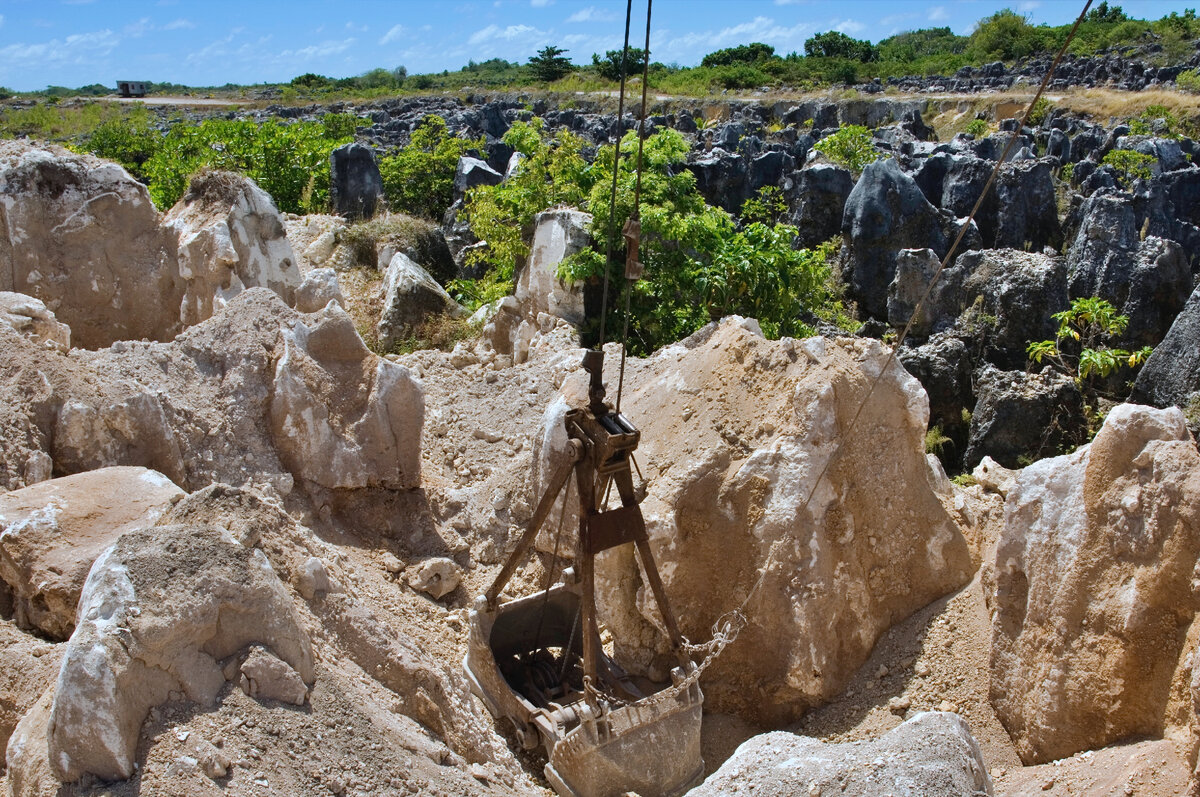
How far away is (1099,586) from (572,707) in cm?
239

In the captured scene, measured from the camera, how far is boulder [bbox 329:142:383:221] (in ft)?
51.5

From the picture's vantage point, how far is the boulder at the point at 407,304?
415 inches

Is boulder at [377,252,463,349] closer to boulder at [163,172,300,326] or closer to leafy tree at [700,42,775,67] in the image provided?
boulder at [163,172,300,326]

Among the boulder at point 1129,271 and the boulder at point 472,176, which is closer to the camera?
the boulder at point 1129,271

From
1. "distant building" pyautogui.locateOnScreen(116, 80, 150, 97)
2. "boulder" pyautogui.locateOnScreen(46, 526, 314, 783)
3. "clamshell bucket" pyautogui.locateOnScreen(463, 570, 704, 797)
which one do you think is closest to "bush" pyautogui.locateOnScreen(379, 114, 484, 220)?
"clamshell bucket" pyautogui.locateOnScreen(463, 570, 704, 797)

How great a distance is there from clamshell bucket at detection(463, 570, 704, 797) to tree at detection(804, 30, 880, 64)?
164 ft

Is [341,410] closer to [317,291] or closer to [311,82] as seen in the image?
[317,291]

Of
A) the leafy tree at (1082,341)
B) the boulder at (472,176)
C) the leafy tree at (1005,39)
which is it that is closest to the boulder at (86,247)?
the leafy tree at (1082,341)

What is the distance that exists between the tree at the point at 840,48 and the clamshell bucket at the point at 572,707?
4991 cm

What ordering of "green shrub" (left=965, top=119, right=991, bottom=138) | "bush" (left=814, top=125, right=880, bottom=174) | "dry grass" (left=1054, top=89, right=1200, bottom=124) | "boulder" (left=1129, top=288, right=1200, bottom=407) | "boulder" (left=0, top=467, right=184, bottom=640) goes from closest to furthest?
"boulder" (left=0, top=467, right=184, bottom=640) → "boulder" (left=1129, top=288, right=1200, bottom=407) → "bush" (left=814, top=125, right=880, bottom=174) → "dry grass" (left=1054, top=89, right=1200, bottom=124) → "green shrub" (left=965, top=119, right=991, bottom=138)

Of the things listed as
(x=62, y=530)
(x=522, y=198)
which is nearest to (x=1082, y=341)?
(x=522, y=198)

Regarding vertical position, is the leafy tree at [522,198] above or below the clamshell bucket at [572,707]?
above

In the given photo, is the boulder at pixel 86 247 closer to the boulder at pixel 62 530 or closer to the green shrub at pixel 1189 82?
the boulder at pixel 62 530

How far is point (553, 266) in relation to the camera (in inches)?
377
